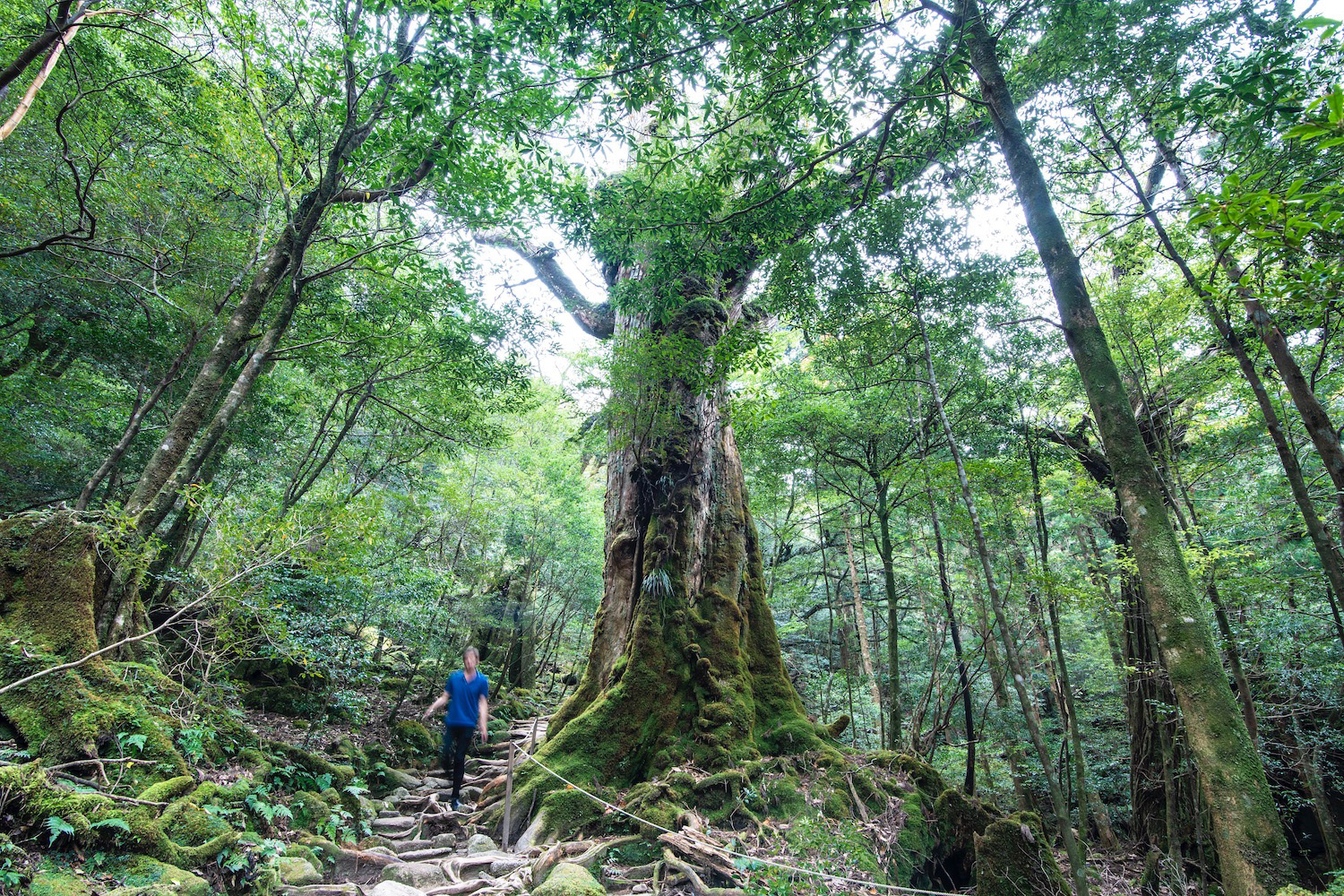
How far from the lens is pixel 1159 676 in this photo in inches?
270

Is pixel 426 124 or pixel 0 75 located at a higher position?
pixel 426 124

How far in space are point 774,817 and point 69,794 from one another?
4.92 metres

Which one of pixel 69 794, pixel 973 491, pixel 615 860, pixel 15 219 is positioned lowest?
pixel 615 860

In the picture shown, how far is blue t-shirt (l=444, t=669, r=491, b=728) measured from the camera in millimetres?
6051

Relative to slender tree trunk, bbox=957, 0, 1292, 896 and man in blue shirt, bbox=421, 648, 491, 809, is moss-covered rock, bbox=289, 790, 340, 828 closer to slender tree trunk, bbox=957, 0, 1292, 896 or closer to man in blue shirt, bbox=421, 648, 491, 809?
man in blue shirt, bbox=421, 648, 491, 809

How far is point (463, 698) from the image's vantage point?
6.07m

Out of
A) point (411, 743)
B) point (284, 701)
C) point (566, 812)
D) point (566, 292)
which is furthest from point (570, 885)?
point (566, 292)

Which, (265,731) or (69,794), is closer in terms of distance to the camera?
(69,794)

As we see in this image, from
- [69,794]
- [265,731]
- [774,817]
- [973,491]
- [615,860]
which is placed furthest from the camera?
[973,491]

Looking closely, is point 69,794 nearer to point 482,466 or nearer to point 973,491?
point 973,491

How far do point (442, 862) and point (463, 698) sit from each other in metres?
1.74

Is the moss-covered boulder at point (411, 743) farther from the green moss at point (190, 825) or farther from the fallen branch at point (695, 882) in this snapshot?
the fallen branch at point (695, 882)

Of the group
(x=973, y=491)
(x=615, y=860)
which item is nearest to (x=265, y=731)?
(x=615, y=860)

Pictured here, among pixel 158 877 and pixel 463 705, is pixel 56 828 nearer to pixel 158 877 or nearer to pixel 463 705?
pixel 158 877
